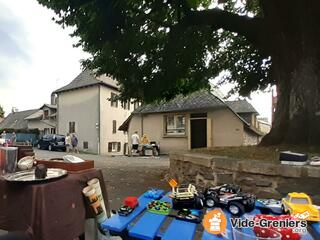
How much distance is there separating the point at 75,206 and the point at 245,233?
141 centimetres

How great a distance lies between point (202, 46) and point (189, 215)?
32.9ft

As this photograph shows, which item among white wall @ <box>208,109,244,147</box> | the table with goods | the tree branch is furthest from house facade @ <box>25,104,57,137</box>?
the table with goods

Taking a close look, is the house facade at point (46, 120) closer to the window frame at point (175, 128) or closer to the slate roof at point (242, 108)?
→ the window frame at point (175, 128)

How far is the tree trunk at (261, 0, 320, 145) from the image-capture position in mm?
7824

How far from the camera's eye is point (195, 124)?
86.5 feet

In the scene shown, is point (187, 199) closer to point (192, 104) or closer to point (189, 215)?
point (189, 215)

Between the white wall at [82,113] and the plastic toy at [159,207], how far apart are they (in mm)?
35081

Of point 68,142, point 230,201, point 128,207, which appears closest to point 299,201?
point 230,201

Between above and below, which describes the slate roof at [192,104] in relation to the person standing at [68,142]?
above

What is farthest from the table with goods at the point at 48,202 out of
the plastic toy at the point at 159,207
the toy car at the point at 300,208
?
the toy car at the point at 300,208

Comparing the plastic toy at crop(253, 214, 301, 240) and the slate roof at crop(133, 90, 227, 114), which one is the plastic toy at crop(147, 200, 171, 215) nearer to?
the plastic toy at crop(253, 214, 301, 240)

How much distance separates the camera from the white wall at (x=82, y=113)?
38281 millimetres

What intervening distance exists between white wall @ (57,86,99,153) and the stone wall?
103 feet

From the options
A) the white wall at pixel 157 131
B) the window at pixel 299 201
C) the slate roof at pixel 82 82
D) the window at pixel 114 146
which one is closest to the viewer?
the window at pixel 299 201
